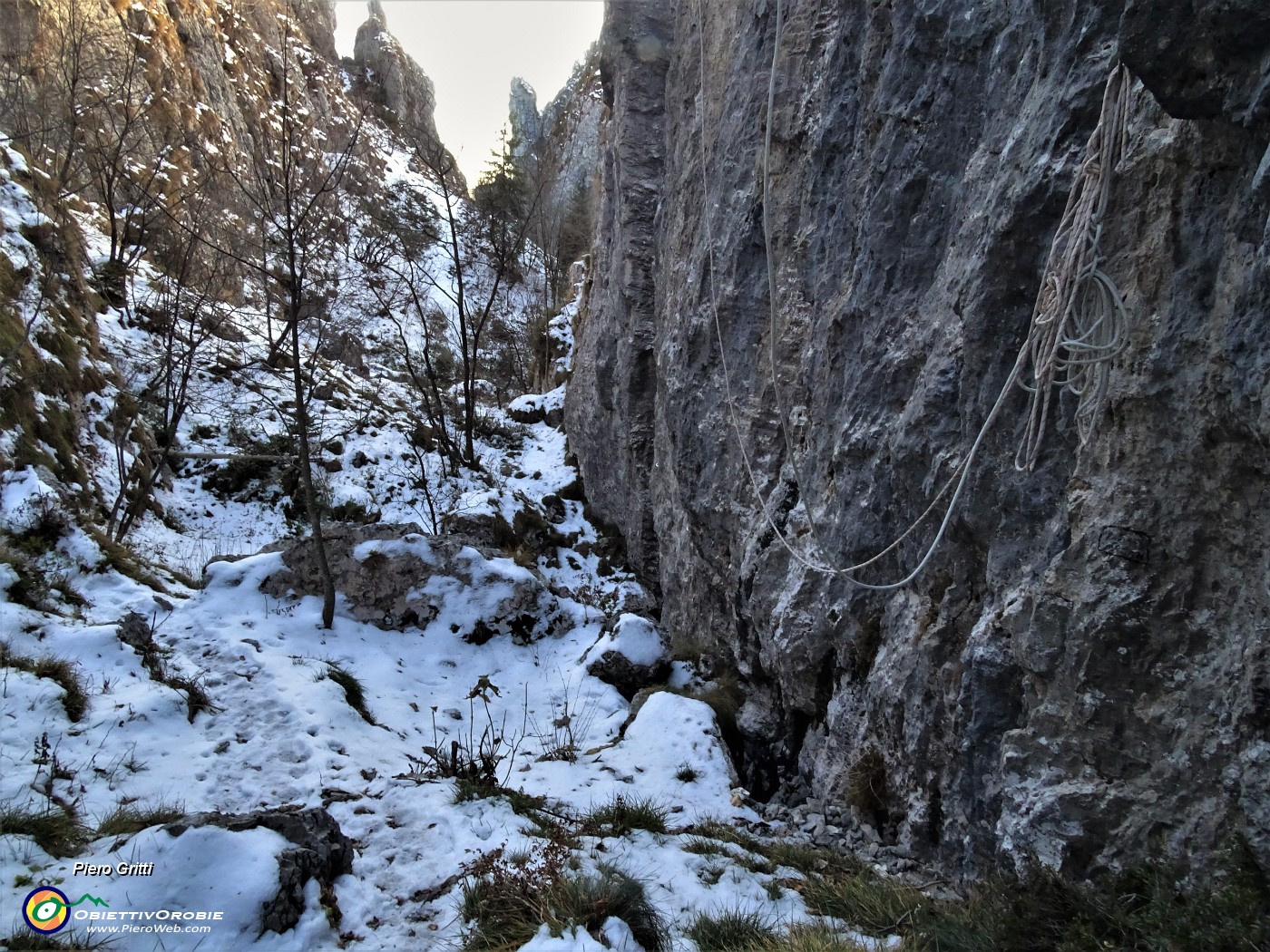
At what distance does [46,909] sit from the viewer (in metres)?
2.85

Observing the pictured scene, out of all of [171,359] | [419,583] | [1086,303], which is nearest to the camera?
[1086,303]

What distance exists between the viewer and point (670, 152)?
925 centimetres

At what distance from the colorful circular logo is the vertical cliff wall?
12.9 feet

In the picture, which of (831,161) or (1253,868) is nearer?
(1253,868)

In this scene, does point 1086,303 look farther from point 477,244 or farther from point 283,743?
point 477,244

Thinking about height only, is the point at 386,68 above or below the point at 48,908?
above

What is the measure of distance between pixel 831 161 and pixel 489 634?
249 inches

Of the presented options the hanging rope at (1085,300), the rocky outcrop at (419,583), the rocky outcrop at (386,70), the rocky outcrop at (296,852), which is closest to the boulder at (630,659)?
the rocky outcrop at (419,583)

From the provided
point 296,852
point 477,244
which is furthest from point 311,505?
point 477,244

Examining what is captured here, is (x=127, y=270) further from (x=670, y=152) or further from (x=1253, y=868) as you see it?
(x=1253, y=868)

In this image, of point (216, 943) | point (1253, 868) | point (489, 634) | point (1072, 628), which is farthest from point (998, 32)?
point (489, 634)

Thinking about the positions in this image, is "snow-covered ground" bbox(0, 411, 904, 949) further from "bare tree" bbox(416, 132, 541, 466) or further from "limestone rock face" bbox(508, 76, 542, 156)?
"limestone rock face" bbox(508, 76, 542, 156)

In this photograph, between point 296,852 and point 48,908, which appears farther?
point 296,852

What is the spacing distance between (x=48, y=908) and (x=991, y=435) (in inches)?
180
